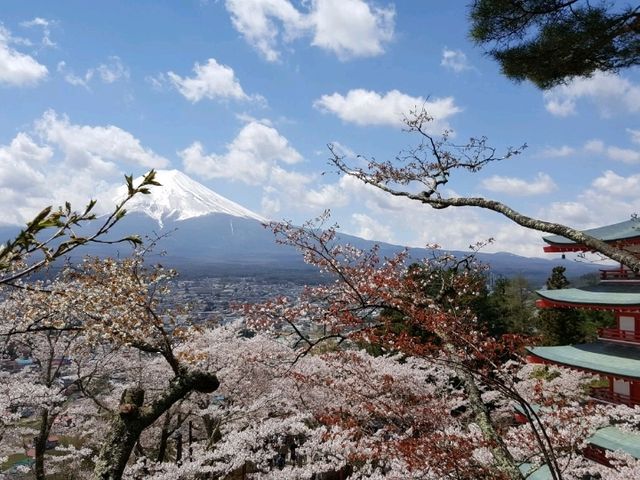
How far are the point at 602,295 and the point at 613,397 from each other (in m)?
2.72

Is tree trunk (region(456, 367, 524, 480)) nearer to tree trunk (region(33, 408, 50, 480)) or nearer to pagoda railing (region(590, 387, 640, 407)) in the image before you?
pagoda railing (region(590, 387, 640, 407))

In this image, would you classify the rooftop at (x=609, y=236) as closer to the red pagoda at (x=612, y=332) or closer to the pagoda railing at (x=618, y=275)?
the red pagoda at (x=612, y=332)

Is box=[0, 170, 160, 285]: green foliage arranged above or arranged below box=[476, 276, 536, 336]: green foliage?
above

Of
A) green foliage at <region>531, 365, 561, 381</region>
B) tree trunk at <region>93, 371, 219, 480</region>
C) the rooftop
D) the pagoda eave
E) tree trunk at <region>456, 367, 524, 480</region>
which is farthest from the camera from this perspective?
green foliage at <region>531, 365, 561, 381</region>

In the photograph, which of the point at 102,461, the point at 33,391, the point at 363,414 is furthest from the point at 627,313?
the point at 33,391

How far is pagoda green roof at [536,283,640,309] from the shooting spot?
12.2 meters

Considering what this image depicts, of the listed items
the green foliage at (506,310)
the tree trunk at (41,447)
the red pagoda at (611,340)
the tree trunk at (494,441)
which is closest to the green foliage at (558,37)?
the tree trunk at (494,441)

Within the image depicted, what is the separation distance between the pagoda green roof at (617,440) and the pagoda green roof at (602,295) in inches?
123

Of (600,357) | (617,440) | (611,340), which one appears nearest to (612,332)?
(611,340)

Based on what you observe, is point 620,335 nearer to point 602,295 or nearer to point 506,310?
point 602,295

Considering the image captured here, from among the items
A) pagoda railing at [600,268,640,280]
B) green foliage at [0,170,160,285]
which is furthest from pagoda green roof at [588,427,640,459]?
green foliage at [0,170,160,285]

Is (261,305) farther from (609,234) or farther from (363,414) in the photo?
(609,234)

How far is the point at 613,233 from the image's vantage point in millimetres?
13672

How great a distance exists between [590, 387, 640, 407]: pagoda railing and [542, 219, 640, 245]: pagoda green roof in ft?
13.7
